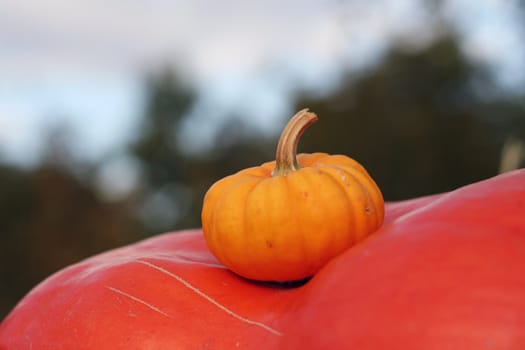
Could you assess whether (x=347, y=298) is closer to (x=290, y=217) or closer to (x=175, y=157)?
(x=290, y=217)

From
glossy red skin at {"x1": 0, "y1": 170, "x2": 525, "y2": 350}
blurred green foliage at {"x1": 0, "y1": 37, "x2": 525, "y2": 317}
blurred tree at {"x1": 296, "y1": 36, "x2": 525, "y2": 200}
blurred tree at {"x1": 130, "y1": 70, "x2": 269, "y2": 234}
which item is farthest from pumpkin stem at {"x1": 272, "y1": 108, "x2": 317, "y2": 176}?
blurred tree at {"x1": 130, "y1": 70, "x2": 269, "y2": 234}

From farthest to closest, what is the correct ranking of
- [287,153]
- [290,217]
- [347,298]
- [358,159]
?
[358,159] < [287,153] < [290,217] < [347,298]

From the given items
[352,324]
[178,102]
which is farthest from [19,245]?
[178,102]

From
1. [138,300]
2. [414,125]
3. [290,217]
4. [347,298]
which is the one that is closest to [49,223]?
[414,125]

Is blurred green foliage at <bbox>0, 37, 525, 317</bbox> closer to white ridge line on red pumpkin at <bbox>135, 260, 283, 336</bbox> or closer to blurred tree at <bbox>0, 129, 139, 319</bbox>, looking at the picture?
blurred tree at <bbox>0, 129, 139, 319</bbox>

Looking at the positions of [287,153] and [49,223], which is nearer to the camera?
[287,153]

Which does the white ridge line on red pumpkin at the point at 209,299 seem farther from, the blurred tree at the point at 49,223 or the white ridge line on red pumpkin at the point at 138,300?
the blurred tree at the point at 49,223

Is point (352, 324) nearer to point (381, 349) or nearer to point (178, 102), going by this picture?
point (381, 349)
